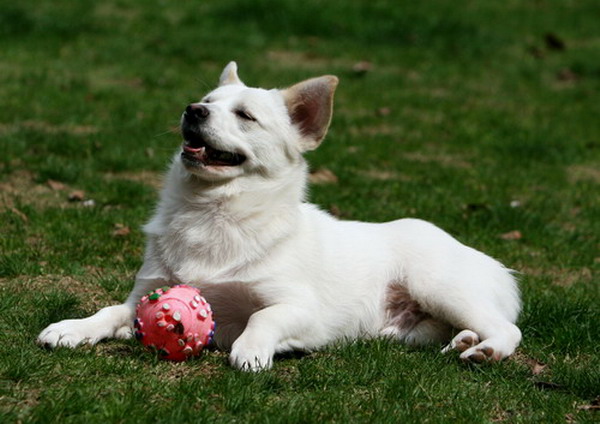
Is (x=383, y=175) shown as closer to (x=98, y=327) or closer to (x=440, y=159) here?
(x=440, y=159)

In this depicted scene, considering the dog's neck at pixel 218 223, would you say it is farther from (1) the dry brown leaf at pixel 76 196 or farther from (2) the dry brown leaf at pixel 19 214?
(1) the dry brown leaf at pixel 76 196

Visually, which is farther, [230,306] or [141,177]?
[141,177]

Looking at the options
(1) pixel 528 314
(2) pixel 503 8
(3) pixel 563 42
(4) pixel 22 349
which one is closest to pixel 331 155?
(1) pixel 528 314

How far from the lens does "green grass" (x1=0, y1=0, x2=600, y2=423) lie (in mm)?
4070

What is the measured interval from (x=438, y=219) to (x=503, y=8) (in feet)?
34.1

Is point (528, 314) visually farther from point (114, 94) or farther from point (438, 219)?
point (114, 94)

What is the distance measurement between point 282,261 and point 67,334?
1118 millimetres

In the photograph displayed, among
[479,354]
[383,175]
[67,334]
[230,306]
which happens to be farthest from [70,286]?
[383,175]

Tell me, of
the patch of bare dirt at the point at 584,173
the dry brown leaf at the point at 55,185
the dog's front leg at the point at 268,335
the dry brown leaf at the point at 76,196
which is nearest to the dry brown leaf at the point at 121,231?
the dry brown leaf at the point at 76,196

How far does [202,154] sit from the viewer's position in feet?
15.9

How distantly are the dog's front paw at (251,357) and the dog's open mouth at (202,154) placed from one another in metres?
1.00

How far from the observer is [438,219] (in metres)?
7.72

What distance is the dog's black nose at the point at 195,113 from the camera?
4.82 metres

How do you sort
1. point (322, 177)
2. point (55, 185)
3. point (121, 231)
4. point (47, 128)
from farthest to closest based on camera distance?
1. point (47, 128)
2. point (322, 177)
3. point (55, 185)
4. point (121, 231)
